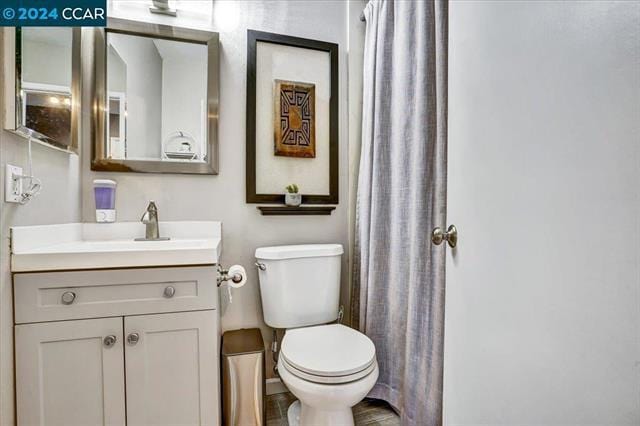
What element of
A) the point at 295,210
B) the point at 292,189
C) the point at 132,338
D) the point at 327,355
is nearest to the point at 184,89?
the point at 292,189

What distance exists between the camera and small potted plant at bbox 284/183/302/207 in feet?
5.87

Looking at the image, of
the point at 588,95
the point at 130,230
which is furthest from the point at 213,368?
the point at 588,95

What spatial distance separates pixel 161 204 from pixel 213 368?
36.4 inches

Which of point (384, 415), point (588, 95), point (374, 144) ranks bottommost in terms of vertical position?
point (384, 415)

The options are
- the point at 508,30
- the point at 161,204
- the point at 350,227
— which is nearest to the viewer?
the point at 508,30

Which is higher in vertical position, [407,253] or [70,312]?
[407,253]

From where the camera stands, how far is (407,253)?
4.60 ft

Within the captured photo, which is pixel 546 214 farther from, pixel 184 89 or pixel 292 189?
pixel 184 89

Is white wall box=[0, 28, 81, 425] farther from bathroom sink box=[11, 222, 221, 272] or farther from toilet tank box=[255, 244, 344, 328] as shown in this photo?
toilet tank box=[255, 244, 344, 328]

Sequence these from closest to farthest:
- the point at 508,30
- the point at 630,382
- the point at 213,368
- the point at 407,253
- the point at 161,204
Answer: the point at 630,382 → the point at 508,30 → the point at 213,368 → the point at 407,253 → the point at 161,204

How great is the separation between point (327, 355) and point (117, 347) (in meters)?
0.76

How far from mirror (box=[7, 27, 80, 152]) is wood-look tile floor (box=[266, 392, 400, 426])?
1586mm

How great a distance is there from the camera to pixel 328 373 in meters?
1.12

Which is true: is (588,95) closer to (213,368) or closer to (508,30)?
(508,30)
